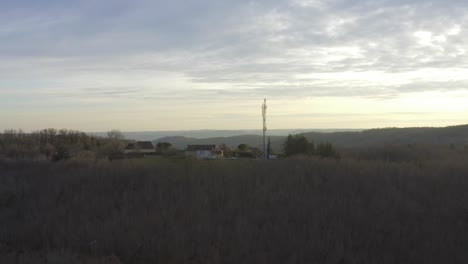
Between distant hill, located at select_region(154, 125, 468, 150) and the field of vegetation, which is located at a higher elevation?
distant hill, located at select_region(154, 125, 468, 150)

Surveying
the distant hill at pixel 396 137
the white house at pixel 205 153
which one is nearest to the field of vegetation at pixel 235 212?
the white house at pixel 205 153

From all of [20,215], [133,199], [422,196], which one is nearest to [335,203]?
[422,196]

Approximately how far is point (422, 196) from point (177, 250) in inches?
399

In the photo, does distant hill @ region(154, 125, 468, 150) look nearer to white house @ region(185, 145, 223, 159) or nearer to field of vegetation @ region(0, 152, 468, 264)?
white house @ region(185, 145, 223, 159)

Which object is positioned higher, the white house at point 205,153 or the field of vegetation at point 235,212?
the white house at point 205,153

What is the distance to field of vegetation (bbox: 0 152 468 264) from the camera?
1285 cm

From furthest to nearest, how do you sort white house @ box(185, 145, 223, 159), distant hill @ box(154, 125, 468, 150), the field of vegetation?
distant hill @ box(154, 125, 468, 150)
white house @ box(185, 145, 223, 159)
the field of vegetation

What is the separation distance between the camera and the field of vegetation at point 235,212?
12852mm

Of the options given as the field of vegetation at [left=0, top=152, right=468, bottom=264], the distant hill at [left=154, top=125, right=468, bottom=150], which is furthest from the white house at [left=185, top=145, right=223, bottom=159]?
the distant hill at [left=154, top=125, right=468, bottom=150]

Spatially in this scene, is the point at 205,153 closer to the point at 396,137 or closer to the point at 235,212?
the point at 235,212

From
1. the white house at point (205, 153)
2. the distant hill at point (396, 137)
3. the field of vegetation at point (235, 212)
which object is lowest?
the field of vegetation at point (235, 212)

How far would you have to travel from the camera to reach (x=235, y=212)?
16.5 meters

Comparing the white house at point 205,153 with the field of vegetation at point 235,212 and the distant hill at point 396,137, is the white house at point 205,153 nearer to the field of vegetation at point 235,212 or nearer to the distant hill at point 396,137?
the field of vegetation at point 235,212

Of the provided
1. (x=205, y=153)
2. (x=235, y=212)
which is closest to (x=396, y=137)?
(x=205, y=153)
